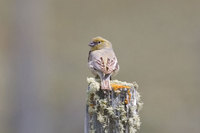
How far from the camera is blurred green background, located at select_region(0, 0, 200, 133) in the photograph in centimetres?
694

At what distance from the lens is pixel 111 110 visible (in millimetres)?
2689

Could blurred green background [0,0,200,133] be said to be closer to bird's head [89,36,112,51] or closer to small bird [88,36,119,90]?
bird's head [89,36,112,51]

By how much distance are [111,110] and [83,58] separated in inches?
176

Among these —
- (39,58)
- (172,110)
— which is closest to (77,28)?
(39,58)

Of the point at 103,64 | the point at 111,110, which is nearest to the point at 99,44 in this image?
the point at 103,64

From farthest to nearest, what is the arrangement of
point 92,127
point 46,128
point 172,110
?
point 46,128 < point 172,110 < point 92,127

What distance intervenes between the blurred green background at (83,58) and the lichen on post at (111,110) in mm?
4008

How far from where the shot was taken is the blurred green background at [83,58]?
6.94m

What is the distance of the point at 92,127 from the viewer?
2730 mm

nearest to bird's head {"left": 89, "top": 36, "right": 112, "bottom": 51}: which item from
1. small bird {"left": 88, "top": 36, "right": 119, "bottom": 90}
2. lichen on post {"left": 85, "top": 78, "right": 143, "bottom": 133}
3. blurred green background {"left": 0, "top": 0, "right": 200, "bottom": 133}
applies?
small bird {"left": 88, "top": 36, "right": 119, "bottom": 90}

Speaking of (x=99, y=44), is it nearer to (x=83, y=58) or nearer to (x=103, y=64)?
(x=103, y=64)

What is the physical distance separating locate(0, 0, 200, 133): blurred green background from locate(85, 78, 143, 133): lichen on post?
13.1 feet

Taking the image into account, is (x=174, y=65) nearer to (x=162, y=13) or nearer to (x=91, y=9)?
(x=162, y=13)

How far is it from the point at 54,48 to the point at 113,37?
3.55 ft
